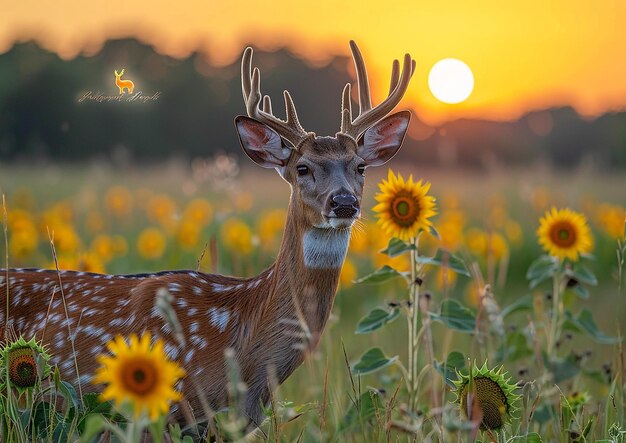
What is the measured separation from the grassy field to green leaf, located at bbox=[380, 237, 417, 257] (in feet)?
0.44

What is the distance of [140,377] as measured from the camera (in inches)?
92.7

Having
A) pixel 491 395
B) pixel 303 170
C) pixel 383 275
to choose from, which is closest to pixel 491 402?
pixel 491 395

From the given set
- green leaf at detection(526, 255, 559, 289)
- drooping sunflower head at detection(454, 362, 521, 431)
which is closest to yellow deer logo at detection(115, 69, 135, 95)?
green leaf at detection(526, 255, 559, 289)

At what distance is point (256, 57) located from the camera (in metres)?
34.5

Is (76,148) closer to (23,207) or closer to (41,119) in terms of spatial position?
(41,119)

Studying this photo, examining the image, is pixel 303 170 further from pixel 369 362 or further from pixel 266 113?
pixel 369 362

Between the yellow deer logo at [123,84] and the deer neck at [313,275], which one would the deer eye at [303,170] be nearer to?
the deer neck at [313,275]

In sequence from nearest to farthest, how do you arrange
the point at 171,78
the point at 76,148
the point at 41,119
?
1. the point at 41,119
2. the point at 76,148
3. the point at 171,78

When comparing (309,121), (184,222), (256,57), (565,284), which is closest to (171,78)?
(309,121)

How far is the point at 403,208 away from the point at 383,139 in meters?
0.53

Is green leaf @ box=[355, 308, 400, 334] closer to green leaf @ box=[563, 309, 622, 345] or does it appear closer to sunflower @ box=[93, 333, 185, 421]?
green leaf @ box=[563, 309, 622, 345]

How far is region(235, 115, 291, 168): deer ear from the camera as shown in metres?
4.48

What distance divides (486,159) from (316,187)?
3.46 meters

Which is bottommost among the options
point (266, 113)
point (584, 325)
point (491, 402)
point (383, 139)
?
point (584, 325)
